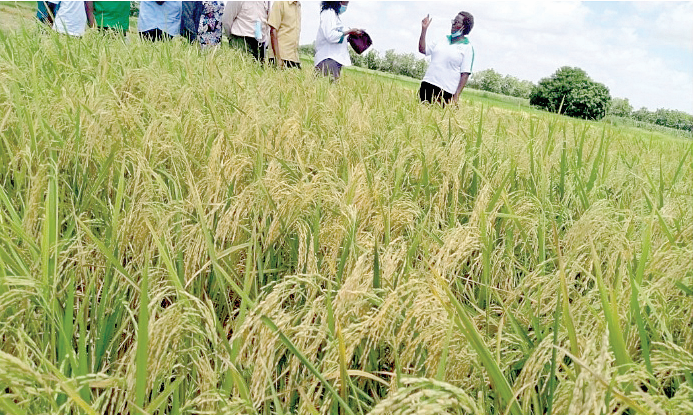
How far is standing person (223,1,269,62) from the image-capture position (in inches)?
244

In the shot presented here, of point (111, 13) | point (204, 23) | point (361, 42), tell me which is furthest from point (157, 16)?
point (361, 42)

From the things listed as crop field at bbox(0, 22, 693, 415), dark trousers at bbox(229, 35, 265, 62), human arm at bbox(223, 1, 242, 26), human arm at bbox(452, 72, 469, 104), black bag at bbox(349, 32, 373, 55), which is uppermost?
human arm at bbox(223, 1, 242, 26)

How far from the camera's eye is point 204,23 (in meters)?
7.32

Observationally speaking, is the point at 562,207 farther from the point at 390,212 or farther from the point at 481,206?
the point at 390,212

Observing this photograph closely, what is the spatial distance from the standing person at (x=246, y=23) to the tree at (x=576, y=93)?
2261 cm

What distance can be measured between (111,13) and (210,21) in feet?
6.14

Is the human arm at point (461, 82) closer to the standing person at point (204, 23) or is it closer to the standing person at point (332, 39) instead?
the standing person at point (332, 39)

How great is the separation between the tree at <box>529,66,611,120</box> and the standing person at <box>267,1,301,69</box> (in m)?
22.4

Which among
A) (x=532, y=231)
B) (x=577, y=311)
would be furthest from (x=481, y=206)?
(x=577, y=311)

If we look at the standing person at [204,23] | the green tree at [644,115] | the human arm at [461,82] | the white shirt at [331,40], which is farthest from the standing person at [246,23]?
the green tree at [644,115]

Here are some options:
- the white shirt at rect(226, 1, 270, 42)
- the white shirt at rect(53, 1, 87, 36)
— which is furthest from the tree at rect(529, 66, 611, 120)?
the white shirt at rect(53, 1, 87, 36)

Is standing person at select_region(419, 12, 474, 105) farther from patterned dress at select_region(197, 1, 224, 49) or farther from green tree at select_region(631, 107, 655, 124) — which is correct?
green tree at select_region(631, 107, 655, 124)

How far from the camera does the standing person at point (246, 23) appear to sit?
6203mm

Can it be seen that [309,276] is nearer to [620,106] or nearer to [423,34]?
[423,34]
